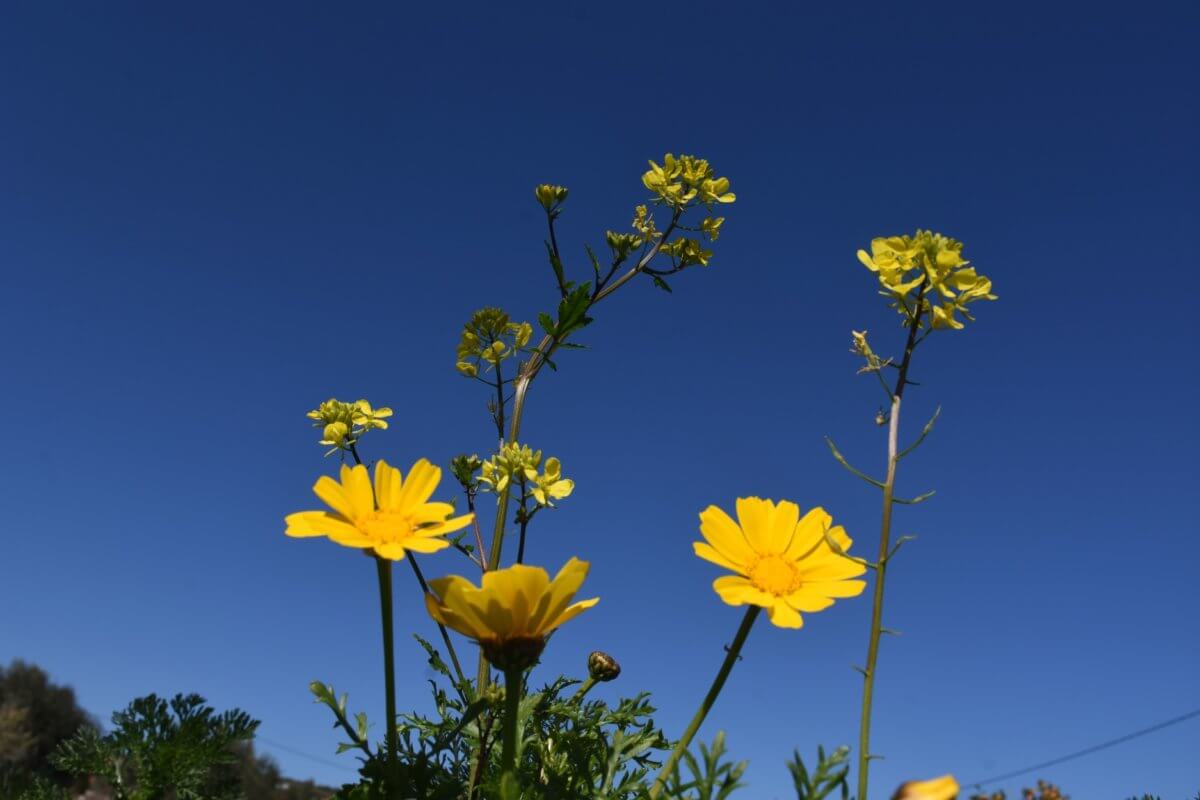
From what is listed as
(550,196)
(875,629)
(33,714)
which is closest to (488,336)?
(550,196)

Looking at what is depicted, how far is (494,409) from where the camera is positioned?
101 inches

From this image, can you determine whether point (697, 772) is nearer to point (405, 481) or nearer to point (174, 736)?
point (405, 481)

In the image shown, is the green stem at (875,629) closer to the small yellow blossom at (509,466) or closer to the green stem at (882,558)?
the green stem at (882,558)

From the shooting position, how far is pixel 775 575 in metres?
1.32

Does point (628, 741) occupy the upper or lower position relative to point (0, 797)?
upper

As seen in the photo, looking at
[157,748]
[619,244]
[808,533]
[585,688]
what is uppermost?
[619,244]

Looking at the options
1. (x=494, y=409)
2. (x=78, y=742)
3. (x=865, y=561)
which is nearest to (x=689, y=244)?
(x=494, y=409)

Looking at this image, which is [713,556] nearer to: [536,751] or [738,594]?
[738,594]

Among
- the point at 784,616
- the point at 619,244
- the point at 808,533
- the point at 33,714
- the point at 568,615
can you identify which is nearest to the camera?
the point at 784,616

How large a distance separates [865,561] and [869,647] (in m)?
0.12

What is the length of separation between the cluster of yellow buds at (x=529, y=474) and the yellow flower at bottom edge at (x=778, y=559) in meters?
0.73

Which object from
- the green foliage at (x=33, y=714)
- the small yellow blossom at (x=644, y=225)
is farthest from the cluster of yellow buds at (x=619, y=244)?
the green foliage at (x=33, y=714)

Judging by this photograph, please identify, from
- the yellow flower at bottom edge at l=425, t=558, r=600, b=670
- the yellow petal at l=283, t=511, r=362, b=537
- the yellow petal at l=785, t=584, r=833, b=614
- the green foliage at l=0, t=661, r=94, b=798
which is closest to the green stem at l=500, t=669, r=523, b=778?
the yellow flower at bottom edge at l=425, t=558, r=600, b=670

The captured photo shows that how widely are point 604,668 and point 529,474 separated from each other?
0.47 m
